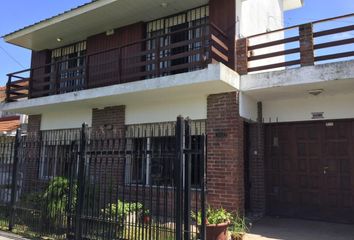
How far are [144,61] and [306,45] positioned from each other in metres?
4.61

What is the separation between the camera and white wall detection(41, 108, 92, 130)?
12.4m

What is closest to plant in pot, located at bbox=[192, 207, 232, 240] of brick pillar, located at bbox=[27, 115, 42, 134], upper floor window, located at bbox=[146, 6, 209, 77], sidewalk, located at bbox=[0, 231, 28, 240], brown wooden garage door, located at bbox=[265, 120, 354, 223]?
brown wooden garage door, located at bbox=[265, 120, 354, 223]

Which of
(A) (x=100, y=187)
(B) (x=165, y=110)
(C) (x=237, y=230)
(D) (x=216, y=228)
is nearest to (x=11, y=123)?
(B) (x=165, y=110)

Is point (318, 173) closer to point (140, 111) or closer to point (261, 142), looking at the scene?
point (261, 142)

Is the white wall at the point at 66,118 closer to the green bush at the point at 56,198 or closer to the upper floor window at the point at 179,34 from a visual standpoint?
the upper floor window at the point at 179,34

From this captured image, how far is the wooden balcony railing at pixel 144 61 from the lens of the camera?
29.6ft

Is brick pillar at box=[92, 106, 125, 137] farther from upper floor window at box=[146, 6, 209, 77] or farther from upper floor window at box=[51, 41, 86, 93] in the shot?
upper floor window at box=[146, 6, 209, 77]

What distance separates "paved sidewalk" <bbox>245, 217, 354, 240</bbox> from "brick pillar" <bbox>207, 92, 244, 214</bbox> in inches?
30.6

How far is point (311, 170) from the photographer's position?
31.4 ft

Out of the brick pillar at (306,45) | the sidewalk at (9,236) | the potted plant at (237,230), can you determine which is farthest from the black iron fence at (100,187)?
the brick pillar at (306,45)

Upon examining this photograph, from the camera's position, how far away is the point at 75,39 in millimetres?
13281

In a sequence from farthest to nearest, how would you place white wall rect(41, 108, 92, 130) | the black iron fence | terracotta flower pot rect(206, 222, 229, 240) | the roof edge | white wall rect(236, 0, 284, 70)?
white wall rect(41, 108, 92, 130), the roof edge, white wall rect(236, 0, 284, 70), terracotta flower pot rect(206, 222, 229, 240), the black iron fence

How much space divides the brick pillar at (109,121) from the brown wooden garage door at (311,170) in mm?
4415

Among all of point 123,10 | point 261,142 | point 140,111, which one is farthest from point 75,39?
point 261,142
